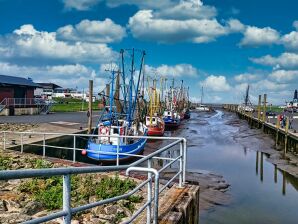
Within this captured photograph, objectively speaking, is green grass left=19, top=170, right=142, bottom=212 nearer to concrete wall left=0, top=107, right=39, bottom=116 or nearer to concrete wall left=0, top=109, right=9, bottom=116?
concrete wall left=0, top=109, right=9, bottom=116

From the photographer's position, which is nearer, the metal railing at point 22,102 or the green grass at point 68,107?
the metal railing at point 22,102

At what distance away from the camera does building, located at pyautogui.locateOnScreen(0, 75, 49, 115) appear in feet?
161

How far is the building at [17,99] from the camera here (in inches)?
1933

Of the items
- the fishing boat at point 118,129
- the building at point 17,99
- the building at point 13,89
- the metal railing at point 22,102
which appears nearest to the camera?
the fishing boat at point 118,129

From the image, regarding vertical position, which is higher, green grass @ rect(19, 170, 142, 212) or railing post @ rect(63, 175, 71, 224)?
railing post @ rect(63, 175, 71, 224)

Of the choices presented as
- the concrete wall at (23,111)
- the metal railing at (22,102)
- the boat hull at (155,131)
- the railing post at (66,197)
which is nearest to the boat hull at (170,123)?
the boat hull at (155,131)

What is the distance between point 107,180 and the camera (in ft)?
39.3

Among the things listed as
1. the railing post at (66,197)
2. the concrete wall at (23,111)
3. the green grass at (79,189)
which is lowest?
the green grass at (79,189)

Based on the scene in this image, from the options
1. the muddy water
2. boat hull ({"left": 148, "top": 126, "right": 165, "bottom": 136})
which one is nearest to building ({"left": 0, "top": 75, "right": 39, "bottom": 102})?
boat hull ({"left": 148, "top": 126, "right": 165, "bottom": 136})

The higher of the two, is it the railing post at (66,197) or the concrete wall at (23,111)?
the railing post at (66,197)

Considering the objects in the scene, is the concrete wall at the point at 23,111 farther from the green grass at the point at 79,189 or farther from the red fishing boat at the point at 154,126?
the green grass at the point at 79,189

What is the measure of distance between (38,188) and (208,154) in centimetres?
2183

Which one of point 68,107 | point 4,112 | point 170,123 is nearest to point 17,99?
point 4,112

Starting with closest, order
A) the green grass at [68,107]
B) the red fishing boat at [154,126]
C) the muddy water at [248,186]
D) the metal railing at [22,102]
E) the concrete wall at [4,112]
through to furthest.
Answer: the muddy water at [248,186], the red fishing boat at [154,126], the concrete wall at [4,112], the metal railing at [22,102], the green grass at [68,107]
